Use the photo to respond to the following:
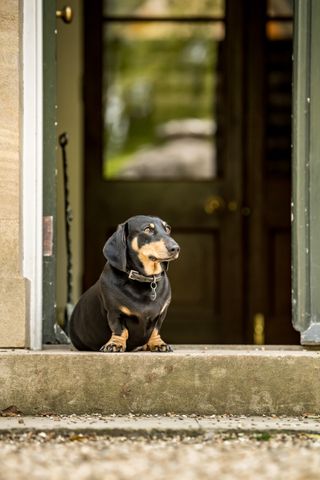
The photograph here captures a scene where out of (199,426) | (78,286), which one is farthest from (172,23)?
(199,426)

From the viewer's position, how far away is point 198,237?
708 centimetres

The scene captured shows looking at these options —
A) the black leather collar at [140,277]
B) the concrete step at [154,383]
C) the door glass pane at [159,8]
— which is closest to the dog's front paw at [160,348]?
the concrete step at [154,383]

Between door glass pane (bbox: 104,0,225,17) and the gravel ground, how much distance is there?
3738 millimetres

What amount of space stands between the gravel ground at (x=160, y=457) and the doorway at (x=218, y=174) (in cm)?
293

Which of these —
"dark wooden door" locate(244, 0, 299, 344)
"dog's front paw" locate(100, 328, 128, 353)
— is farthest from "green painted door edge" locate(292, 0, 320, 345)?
"dark wooden door" locate(244, 0, 299, 344)

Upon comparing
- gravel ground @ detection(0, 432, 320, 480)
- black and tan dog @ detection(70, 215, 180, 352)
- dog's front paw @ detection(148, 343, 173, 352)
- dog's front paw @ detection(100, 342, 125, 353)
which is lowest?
gravel ground @ detection(0, 432, 320, 480)

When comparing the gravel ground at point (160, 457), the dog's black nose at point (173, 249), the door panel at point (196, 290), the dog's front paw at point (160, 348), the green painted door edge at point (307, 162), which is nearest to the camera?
the gravel ground at point (160, 457)

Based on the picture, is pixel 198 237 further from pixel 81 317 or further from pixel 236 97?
pixel 81 317

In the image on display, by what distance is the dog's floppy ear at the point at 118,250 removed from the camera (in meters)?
4.51

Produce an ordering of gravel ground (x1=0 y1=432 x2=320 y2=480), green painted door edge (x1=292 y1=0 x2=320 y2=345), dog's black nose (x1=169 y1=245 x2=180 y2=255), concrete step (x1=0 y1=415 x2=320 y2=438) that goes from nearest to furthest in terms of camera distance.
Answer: gravel ground (x1=0 y1=432 x2=320 y2=480) < concrete step (x1=0 y1=415 x2=320 y2=438) < dog's black nose (x1=169 y1=245 x2=180 y2=255) < green painted door edge (x1=292 y1=0 x2=320 y2=345)

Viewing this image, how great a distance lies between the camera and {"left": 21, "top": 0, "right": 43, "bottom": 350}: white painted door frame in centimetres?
472

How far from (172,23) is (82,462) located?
A: 13.7ft

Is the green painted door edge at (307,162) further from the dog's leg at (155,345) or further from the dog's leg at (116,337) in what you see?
the dog's leg at (116,337)

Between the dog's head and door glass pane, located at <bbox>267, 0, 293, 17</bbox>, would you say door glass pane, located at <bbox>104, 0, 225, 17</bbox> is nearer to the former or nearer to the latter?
door glass pane, located at <bbox>267, 0, 293, 17</bbox>
